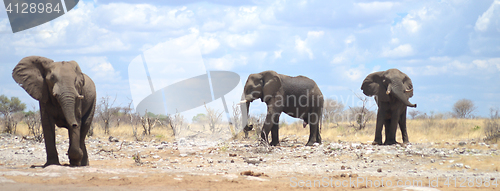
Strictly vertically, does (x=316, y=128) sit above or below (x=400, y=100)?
below

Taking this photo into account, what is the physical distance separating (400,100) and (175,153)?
798 centimetres

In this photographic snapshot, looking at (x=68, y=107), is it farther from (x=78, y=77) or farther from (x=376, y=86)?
(x=376, y=86)

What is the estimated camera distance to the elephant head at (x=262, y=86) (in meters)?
15.8

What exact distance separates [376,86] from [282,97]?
3.59 metres

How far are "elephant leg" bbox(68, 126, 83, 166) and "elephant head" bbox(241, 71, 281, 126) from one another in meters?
6.59

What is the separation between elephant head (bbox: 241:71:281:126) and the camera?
15.8 meters

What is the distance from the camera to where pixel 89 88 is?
1141 centimetres

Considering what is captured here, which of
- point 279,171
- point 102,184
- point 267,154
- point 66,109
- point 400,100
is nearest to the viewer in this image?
point 102,184

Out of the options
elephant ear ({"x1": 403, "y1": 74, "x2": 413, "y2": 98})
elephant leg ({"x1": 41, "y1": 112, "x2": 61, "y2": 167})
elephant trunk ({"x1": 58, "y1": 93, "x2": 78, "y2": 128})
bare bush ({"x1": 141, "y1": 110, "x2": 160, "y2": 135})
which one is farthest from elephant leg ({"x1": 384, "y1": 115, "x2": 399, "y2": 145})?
bare bush ({"x1": 141, "y1": 110, "x2": 160, "y2": 135})

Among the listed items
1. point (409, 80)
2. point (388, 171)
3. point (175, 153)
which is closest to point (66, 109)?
point (175, 153)

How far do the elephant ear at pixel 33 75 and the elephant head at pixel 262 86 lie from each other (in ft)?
23.3

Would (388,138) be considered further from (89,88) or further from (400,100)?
(89,88)

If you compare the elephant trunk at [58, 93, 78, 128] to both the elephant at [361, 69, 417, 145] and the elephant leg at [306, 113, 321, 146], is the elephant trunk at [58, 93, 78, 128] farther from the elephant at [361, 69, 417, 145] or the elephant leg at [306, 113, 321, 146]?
the elephant at [361, 69, 417, 145]

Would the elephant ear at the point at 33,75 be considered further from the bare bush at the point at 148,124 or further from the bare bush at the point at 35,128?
the bare bush at the point at 148,124
